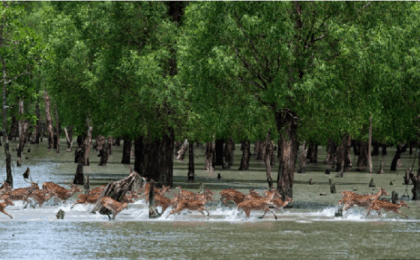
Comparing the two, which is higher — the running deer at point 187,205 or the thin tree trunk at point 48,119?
the thin tree trunk at point 48,119

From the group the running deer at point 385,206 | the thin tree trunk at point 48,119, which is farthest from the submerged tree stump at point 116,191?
the thin tree trunk at point 48,119

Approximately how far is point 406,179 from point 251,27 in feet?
71.1

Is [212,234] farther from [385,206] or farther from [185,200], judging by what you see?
[385,206]

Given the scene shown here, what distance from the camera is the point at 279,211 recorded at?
1171 inches

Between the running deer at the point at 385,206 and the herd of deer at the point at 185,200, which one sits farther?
the running deer at the point at 385,206

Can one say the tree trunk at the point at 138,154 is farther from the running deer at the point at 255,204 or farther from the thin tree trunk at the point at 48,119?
the thin tree trunk at the point at 48,119

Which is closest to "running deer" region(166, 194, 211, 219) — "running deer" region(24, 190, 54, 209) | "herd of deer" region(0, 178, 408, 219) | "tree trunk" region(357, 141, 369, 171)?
"herd of deer" region(0, 178, 408, 219)

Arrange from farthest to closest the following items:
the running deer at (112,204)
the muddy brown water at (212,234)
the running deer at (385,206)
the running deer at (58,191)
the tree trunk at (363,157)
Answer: the tree trunk at (363,157) → the running deer at (58,191) → the running deer at (385,206) → the running deer at (112,204) → the muddy brown water at (212,234)

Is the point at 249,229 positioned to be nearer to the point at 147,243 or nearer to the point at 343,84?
the point at 147,243

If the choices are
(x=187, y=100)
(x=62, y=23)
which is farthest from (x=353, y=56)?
(x=62, y=23)

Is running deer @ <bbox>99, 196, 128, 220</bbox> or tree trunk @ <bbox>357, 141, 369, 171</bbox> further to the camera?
tree trunk @ <bbox>357, 141, 369, 171</bbox>

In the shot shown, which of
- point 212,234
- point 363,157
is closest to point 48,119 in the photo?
point 363,157

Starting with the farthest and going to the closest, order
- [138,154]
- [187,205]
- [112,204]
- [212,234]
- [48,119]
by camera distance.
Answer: [48,119] < [138,154] < [187,205] < [112,204] < [212,234]

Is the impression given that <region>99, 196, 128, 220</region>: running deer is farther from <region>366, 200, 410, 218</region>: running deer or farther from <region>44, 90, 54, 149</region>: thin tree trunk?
<region>44, 90, 54, 149</region>: thin tree trunk
